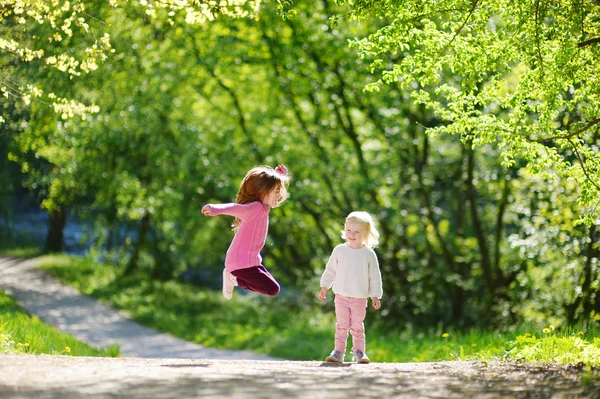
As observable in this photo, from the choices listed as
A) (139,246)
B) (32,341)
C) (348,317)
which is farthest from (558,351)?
(139,246)

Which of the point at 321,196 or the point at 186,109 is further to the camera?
the point at 186,109

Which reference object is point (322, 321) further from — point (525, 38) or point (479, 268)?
point (525, 38)

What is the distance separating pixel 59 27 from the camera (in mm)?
10289

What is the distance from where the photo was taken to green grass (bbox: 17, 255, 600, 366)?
793cm

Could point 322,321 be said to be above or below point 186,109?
below

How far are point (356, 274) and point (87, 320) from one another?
33.7 ft

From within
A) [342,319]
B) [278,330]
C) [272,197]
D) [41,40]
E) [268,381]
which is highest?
[41,40]

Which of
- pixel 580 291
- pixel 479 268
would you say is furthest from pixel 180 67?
pixel 580 291

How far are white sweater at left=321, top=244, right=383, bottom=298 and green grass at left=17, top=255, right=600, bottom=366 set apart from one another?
137 centimetres

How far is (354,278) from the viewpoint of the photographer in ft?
25.0

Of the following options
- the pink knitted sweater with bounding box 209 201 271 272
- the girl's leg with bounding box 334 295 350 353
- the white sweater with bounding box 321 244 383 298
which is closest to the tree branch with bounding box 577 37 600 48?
the white sweater with bounding box 321 244 383 298

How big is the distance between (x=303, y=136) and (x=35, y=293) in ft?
25.9

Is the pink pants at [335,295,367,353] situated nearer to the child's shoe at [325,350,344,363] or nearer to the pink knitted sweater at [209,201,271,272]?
the child's shoe at [325,350,344,363]

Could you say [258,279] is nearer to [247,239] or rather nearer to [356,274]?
[247,239]
